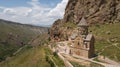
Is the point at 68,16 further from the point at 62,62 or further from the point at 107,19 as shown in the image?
the point at 62,62

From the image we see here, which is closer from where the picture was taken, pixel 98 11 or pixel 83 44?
A: pixel 83 44

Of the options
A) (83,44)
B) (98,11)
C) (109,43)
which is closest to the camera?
(83,44)

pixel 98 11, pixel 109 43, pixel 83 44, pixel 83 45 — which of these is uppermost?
pixel 98 11

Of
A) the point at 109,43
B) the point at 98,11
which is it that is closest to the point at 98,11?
the point at 98,11

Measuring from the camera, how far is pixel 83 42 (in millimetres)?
64875

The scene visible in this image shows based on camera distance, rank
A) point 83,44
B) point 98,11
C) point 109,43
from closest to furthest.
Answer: point 83,44
point 109,43
point 98,11

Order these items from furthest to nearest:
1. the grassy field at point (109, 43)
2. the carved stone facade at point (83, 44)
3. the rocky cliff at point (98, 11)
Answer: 1. the rocky cliff at point (98, 11)
2. the grassy field at point (109, 43)
3. the carved stone facade at point (83, 44)

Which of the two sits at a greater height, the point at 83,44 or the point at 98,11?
the point at 98,11

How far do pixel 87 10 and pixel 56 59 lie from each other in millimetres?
88163

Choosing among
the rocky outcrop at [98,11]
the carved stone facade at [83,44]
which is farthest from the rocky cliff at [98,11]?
the carved stone facade at [83,44]

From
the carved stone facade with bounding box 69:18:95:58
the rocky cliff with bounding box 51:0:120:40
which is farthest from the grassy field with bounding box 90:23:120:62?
the carved stone facade with bounding box 69:18:95:58

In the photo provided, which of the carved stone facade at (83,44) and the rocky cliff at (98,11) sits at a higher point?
the rocky cliff at (98,11)

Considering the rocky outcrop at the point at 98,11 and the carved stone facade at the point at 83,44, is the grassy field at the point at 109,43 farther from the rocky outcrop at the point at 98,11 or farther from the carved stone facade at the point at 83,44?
the carved stone facade at the point at 83,44

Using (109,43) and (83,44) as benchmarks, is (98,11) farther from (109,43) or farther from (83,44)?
(83,44)
